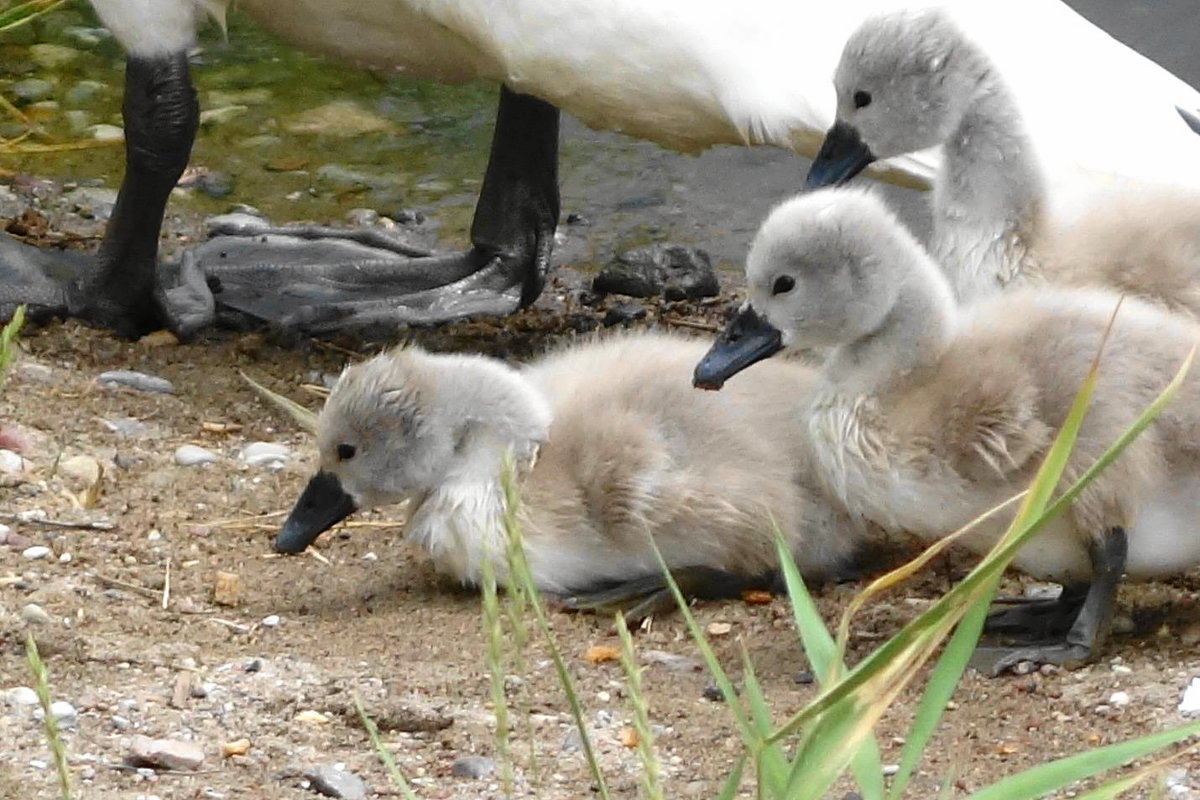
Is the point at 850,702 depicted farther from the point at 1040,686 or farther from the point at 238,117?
the point at 238,117

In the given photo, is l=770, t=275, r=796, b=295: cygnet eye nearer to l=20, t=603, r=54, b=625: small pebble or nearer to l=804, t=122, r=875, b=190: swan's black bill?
l=804, t=122, r=875, b=190: swan's black bill

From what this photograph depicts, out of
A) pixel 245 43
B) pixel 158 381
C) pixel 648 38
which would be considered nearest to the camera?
pixel 648 38

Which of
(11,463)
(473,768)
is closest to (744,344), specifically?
(473,768)

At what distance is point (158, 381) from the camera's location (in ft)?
13.2

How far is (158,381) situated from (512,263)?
3.02 ft

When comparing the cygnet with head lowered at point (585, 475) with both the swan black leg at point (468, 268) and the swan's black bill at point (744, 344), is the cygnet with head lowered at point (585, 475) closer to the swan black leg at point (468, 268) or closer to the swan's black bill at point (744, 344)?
the swan's black bill at point (744, 344)

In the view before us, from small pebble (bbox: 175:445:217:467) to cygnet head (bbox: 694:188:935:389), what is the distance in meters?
1.05

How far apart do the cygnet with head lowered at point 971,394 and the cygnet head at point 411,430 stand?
0.30 meters

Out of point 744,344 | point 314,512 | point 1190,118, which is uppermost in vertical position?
point 1190,118

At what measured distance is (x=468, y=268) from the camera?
185 inches

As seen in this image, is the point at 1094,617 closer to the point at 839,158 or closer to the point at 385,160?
the point at 839,158

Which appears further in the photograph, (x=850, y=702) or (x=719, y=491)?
(x=719, y=491)

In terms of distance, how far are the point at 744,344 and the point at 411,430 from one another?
480 mm

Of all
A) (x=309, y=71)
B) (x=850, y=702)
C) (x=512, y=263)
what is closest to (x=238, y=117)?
(x=309, y=71)
